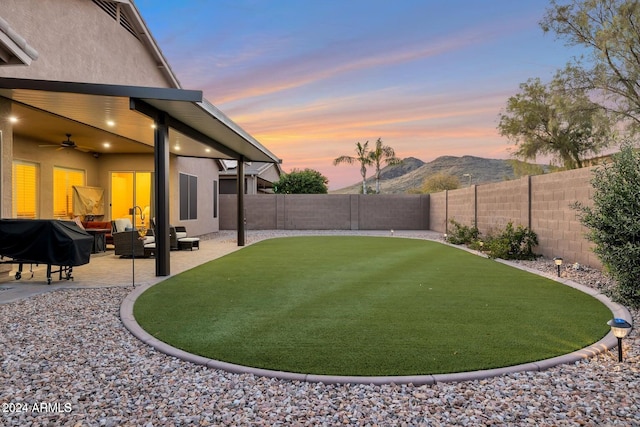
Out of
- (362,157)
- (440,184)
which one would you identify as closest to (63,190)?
(362,157)

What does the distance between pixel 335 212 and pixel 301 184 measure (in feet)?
44.9

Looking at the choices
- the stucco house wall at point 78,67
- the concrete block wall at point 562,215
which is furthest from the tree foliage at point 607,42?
the stucco house wall at point 78,67

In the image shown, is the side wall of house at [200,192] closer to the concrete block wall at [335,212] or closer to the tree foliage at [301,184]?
the concrete block wall at [335,212]

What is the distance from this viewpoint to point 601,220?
529 cm

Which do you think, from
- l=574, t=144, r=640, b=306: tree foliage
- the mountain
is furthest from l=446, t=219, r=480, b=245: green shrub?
the mountain

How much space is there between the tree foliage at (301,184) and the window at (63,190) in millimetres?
23078

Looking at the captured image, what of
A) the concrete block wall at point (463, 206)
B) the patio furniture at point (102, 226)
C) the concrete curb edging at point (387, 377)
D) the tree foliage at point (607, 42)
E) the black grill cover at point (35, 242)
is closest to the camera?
the concrete curb edging at point (387, 377)

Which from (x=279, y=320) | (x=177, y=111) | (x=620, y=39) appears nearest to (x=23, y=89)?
(x=177, y=111)

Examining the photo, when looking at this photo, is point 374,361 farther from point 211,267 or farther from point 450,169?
point 450,169

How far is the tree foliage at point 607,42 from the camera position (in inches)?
774

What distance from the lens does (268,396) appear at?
290 centimetres

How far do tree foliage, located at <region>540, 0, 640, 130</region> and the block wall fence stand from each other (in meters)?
11.1

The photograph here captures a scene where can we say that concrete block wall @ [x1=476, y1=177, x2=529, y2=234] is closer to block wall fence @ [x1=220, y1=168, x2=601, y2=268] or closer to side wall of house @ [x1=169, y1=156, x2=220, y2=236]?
block wall fence @ [x1=220, y1=168, x2=601, y2=268]

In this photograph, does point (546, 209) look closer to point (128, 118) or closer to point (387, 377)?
point (387, 377)
